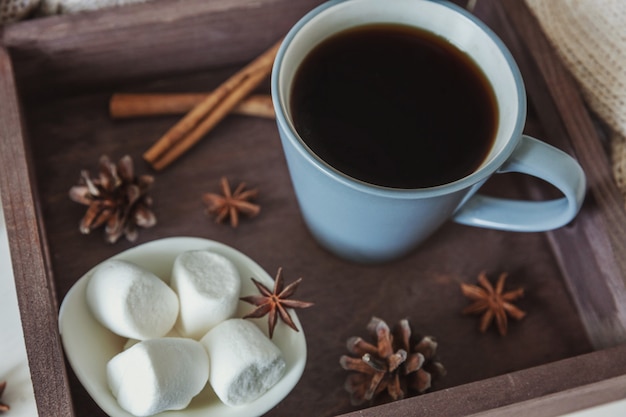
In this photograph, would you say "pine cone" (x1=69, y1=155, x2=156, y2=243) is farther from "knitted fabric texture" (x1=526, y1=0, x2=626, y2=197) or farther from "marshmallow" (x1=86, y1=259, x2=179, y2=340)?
"knitted fabric texture" (x1=526, y1=0, x2=626, y2=197)

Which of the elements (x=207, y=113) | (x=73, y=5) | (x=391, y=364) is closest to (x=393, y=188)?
(x=391, y=364)

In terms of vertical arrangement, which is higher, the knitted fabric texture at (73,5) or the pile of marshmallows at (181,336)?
the knitted fabric texture at (73,5)

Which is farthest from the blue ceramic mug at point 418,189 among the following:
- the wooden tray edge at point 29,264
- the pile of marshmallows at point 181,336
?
the wooden tray edge at point 29,264

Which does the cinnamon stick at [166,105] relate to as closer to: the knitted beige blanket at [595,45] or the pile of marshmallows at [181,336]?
the knitted beige blanket at [595,45]

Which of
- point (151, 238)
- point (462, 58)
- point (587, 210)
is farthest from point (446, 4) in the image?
point (151, 238)

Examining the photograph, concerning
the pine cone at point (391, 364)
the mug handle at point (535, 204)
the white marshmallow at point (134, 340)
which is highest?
the mug handle at point (535, 204)

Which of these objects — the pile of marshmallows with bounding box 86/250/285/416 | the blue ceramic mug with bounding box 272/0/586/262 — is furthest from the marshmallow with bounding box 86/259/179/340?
the blue ceramic mug with bounding box 272/0/586/262
